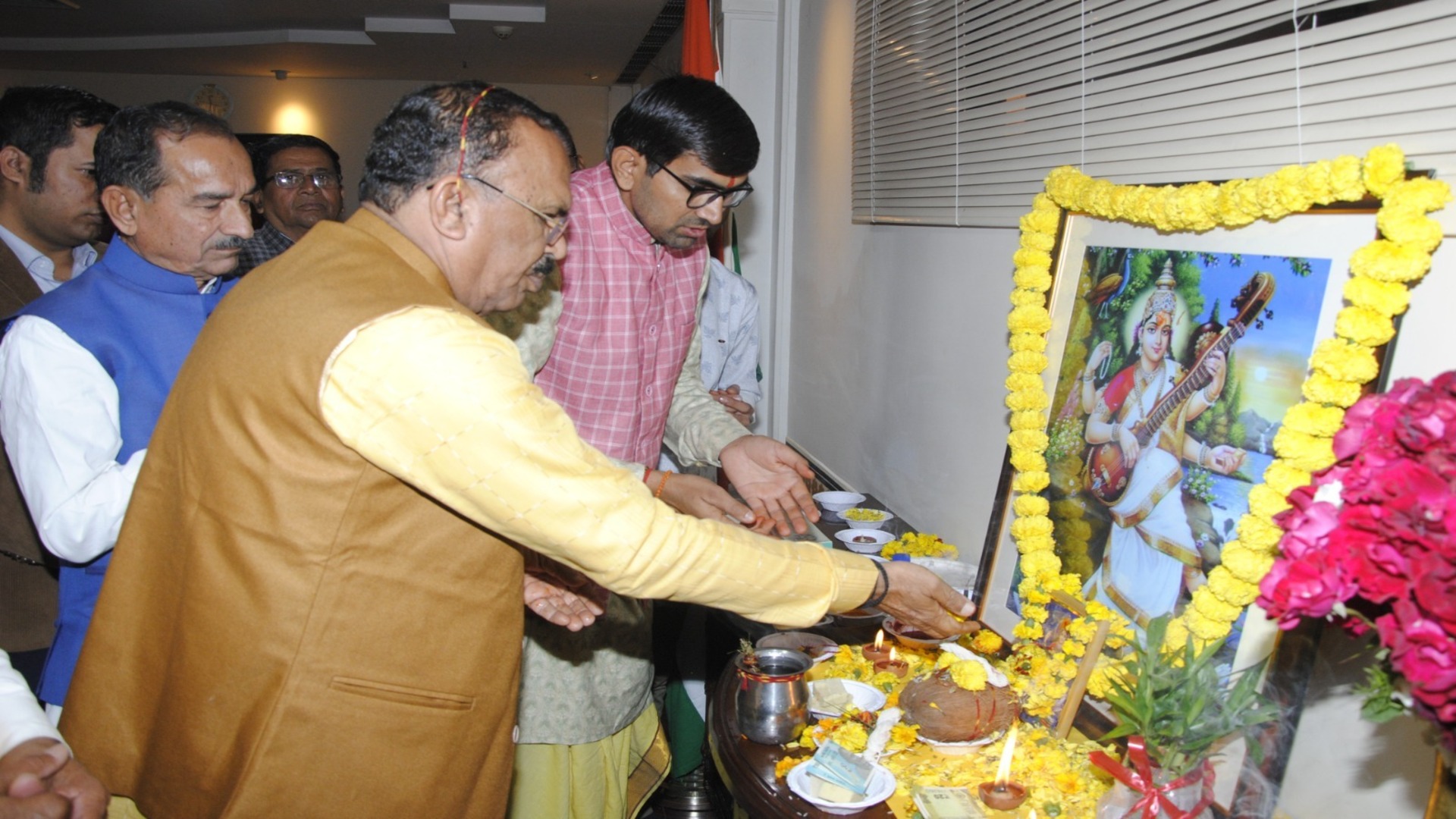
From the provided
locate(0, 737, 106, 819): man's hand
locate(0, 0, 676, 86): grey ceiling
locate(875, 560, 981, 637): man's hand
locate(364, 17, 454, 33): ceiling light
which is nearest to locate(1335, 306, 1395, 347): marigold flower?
locate(875, 560, 981, 637): man's hand

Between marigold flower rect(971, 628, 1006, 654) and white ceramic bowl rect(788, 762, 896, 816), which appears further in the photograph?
marigold flower rect(971, 628, 1006, 654)

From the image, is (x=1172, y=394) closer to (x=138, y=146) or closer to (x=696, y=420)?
(x=696, y=420)

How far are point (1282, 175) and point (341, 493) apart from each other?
1.29 m

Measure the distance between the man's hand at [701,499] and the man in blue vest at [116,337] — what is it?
3.23 ft

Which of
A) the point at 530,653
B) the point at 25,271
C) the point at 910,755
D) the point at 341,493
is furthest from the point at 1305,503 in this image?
the point at 25,271

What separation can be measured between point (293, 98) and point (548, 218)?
11.8 meters

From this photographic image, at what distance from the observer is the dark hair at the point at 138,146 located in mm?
1930

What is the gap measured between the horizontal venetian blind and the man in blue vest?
1.61 meters

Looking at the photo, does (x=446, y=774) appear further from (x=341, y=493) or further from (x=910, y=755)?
(x=910, y=755)

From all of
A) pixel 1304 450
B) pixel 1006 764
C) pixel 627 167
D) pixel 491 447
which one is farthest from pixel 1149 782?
pixel 627 167

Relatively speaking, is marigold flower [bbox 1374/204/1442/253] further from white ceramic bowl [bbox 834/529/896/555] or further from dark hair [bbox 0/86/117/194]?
dark hair [bbox 0/86/117/194]

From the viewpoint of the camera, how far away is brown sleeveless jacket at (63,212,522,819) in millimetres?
1220

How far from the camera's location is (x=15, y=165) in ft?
8.53

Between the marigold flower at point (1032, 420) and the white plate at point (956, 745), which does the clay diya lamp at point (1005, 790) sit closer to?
the white plate at point (956, 745)
